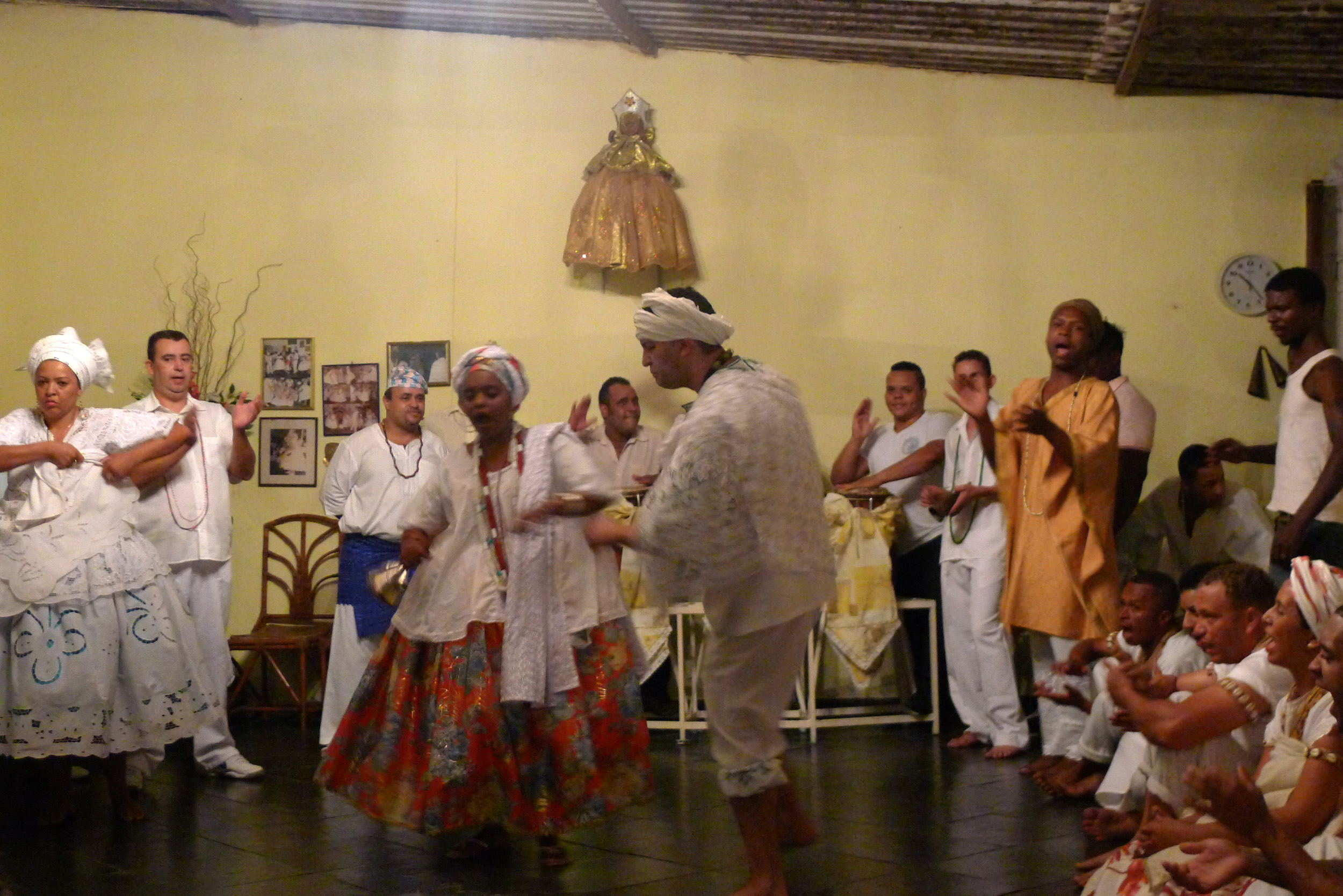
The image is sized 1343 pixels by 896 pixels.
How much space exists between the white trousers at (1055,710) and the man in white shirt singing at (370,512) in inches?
114

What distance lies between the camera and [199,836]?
4137 millimetres

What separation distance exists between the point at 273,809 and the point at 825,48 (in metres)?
4.71

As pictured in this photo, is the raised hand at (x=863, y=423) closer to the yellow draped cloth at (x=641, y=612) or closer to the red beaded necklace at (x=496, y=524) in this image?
the yellow draped cloth at (x=641, y=612)

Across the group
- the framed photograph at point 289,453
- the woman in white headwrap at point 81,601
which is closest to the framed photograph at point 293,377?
the framed photograph at point 289,453

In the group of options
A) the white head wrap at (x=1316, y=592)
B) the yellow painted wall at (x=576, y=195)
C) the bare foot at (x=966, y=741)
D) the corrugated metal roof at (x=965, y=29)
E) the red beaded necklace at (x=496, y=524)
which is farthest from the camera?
the yellow painted wall at (x=576, y=195)

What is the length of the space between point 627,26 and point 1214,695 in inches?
198

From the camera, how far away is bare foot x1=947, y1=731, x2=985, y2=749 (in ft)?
18.5

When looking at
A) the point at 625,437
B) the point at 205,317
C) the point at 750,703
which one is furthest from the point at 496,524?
the point at 205,317

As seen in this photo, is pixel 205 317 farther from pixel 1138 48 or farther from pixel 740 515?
pixel 740 515

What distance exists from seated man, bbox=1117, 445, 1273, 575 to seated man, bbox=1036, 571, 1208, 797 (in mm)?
1349

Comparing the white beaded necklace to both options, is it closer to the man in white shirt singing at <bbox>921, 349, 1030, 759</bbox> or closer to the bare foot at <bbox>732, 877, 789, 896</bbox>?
the man in white shirt singing at <bbox>921, 349, 1030, 759</bbox>

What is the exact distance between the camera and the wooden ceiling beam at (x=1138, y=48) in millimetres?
5539

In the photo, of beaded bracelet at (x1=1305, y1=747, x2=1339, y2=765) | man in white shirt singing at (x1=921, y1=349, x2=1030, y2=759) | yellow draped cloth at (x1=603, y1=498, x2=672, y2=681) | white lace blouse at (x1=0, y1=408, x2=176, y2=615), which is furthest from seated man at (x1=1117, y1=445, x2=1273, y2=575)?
white lace blouse at (x1=0, y1=408, x2=176, y2=615)

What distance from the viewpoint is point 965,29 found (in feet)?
20.7
